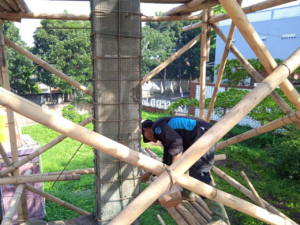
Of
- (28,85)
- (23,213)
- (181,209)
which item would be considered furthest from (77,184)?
(28,85)

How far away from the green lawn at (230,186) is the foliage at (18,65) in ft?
15.4

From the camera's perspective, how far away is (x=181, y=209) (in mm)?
2840

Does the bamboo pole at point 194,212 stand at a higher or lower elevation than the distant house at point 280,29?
lower

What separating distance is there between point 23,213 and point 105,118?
2792 mm

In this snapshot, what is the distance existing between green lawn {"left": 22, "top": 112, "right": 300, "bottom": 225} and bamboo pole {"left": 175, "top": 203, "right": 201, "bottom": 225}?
1.78m

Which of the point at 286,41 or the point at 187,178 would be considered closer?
the point at 187,178

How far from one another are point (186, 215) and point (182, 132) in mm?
896

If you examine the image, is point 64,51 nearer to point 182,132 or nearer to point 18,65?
point 18,65

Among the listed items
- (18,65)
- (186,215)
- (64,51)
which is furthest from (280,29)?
(18,65)

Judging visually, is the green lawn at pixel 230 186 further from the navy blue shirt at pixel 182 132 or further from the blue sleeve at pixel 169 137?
the blue sleeve at pixel 169 137

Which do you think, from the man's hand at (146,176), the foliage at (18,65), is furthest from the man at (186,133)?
the foliage at (18,65)

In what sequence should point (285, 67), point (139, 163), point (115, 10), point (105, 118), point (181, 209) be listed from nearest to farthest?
point (139, 163)
point (285, 67)
point (115, 10)
point (105, 118)
point (181, 209)

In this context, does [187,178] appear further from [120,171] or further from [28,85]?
[28,85]

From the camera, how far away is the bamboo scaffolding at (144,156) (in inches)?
59.1
